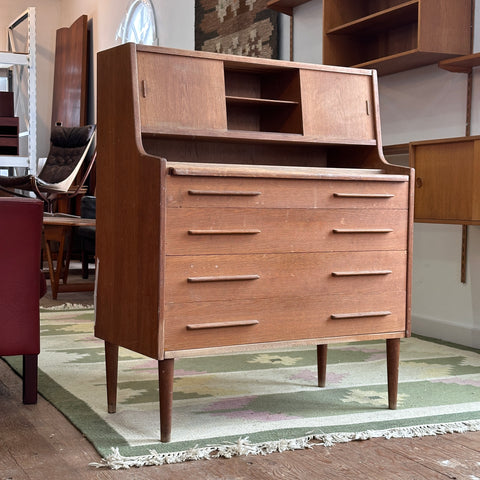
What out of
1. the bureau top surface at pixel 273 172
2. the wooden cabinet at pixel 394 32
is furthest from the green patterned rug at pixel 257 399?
the wooden cabinet at pixel 394 32

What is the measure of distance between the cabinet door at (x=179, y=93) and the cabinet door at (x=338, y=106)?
0.35 meters

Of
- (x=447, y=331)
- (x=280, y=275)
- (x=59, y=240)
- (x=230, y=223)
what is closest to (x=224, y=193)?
(x=230, y=223)

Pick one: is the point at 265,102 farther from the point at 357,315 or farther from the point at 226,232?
the point at 357,315

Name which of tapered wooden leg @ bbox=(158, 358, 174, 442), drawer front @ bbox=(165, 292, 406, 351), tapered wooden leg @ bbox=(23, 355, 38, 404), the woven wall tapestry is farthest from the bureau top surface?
the woven wall tapestry

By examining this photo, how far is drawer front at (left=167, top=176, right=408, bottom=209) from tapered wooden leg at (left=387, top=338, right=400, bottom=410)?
47 centimetres

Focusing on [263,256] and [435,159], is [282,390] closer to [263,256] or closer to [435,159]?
[263,256]

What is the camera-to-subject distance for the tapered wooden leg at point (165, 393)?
2232mm

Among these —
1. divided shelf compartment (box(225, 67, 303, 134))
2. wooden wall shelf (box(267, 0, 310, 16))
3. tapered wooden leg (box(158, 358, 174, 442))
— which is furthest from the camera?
wooden wall shelf (box(267, 0, 310, 16))

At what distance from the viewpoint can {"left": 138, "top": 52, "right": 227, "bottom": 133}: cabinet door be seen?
239 centimetres

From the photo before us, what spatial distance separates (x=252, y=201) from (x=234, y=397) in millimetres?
794

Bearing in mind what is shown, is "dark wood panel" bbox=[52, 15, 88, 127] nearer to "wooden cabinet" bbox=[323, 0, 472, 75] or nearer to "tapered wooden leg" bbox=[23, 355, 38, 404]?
"wooden cabinet" bbox=[323, 0, 472, 75]

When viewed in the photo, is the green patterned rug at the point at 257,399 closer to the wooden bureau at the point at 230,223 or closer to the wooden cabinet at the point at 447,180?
the wooden bureau at the point at 230,223

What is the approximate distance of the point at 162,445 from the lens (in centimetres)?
221

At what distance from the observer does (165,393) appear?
2240 millimetres
